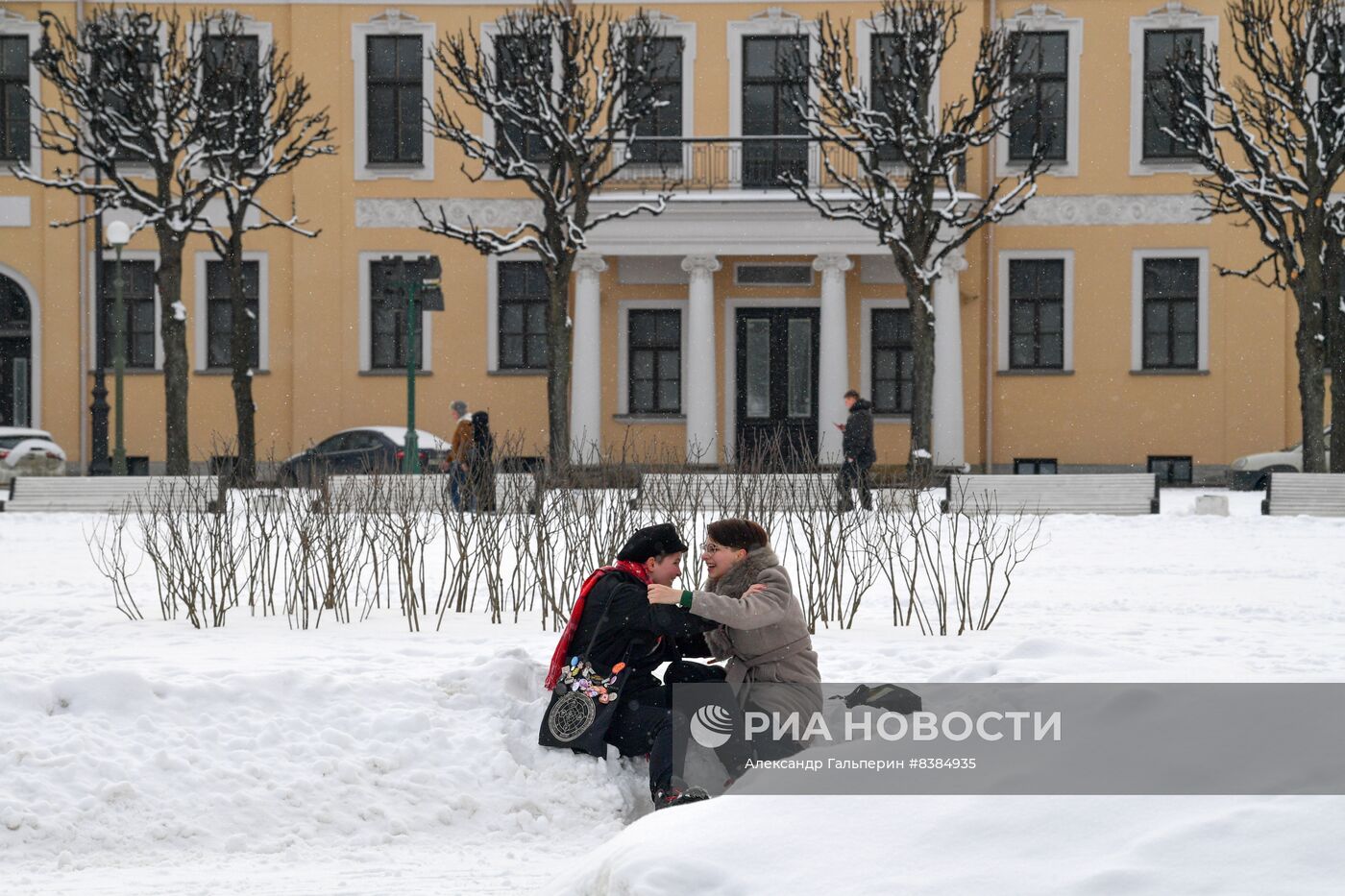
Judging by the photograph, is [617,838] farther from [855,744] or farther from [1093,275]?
[1093,275]

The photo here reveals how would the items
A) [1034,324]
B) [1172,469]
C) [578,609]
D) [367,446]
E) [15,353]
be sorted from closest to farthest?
[578,609] → [367,446] → [1172,469] → [1034,324] → [15,353]

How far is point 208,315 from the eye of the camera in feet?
98.2

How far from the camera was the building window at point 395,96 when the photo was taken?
2989 centimetres

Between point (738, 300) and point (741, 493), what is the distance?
1856cm

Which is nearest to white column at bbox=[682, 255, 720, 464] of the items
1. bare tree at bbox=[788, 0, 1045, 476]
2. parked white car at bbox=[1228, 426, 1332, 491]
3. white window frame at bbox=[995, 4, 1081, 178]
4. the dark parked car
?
bare tree at bbox=[788, 0, 1045, 476]

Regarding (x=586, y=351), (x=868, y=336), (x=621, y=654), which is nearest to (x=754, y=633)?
(x=621, y=654)

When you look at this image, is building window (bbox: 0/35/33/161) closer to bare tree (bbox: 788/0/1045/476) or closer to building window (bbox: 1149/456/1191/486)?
bare tree (bbox: 788/0/1045/476)

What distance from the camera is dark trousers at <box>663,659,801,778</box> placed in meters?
6.23

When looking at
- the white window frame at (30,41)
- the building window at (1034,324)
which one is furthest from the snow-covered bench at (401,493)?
the white window frame at (30,41)

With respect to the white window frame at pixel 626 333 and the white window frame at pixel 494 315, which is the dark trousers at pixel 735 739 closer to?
the white window frame at pixel 626 333

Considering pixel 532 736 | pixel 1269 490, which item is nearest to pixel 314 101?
pixel 1269 490

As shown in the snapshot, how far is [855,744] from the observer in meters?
5.67

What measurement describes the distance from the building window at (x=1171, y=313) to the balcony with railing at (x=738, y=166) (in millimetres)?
4167

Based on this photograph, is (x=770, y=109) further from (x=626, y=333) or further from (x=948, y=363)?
(x=948, y=363)
